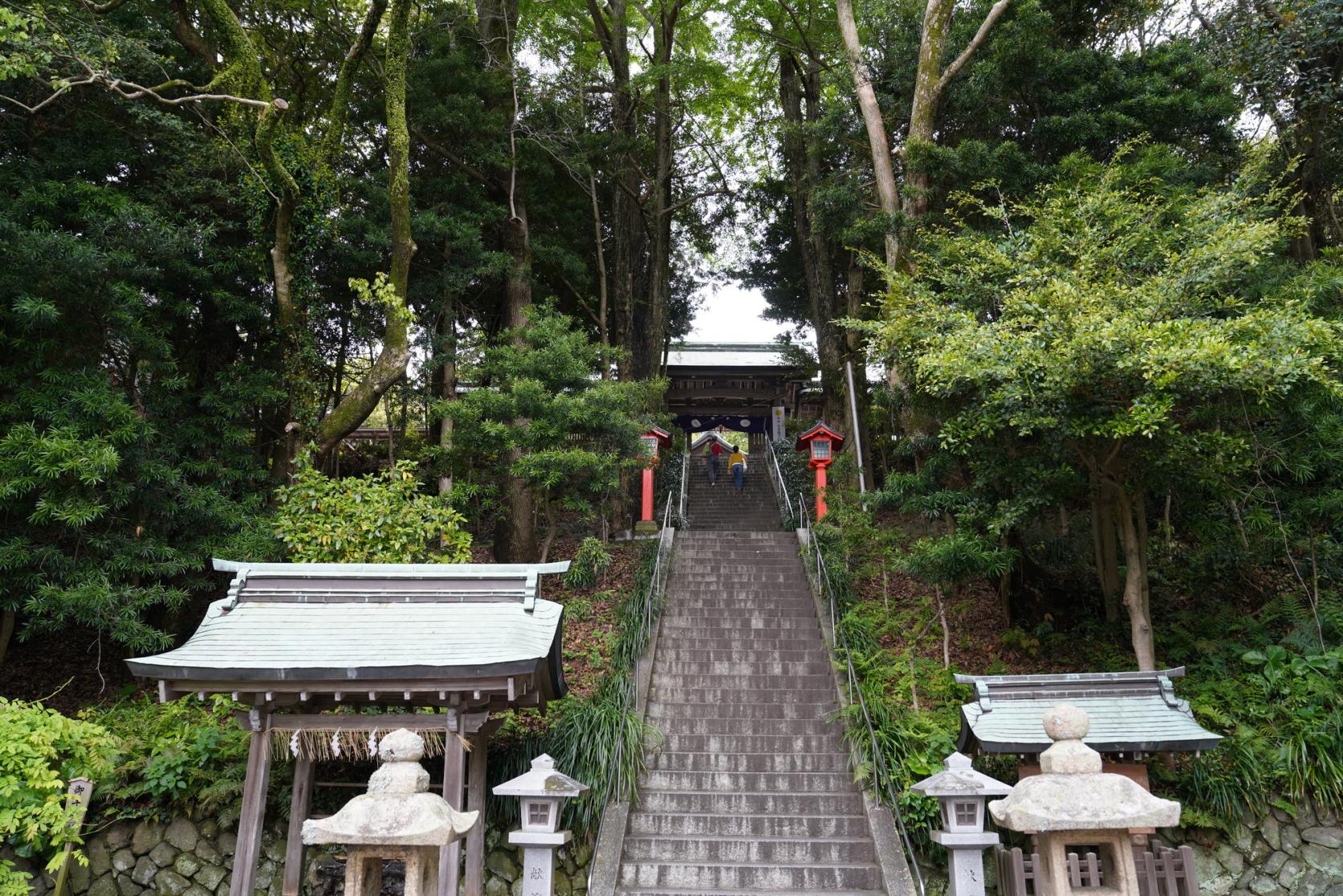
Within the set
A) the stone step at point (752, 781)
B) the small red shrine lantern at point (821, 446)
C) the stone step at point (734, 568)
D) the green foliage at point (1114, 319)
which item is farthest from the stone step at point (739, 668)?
the small red shrine lantern at point (821, 446)

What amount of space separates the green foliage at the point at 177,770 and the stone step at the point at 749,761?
4.05 meters

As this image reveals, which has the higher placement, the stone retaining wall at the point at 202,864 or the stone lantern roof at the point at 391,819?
the stone lantern roof at the point at 391,819

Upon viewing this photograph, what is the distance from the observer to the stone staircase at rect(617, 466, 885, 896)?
22.1 ft

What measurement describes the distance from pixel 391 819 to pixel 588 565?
8343mm

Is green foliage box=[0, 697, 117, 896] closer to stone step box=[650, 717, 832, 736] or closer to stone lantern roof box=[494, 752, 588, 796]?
stone lantern roof box=[494, 752, 588, 796]

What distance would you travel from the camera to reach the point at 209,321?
11758mm

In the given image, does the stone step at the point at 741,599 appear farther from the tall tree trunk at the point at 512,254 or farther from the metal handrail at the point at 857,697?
the tall tree trunk at the point at 512,254

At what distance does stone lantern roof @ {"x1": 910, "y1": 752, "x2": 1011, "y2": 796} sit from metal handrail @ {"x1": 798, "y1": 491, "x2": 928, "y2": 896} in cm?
75

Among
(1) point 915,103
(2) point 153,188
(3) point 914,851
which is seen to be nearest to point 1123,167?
(1) point 915,103

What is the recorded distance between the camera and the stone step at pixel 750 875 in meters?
6.58

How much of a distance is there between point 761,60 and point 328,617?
61.2 ft

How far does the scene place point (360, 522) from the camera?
29.0 ft

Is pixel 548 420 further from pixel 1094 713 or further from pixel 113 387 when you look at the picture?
pixel 1094 713

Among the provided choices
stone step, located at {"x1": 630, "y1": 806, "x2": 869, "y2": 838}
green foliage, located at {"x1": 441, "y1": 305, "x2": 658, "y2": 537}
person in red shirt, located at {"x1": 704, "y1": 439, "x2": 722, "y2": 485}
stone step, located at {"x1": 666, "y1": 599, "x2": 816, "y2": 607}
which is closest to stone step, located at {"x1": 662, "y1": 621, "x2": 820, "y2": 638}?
stone step, located at {"x1": 666, "y1": 599, "x2": 816, "y2": 607}
